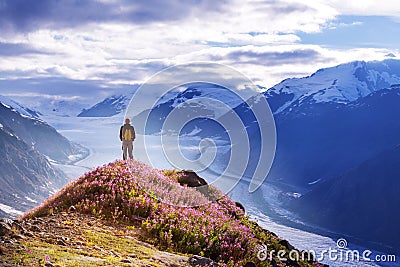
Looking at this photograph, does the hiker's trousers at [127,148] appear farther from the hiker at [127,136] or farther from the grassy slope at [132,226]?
the grassy slope at [132,226]

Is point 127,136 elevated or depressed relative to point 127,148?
elevated

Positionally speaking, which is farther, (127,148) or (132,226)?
(127,148)

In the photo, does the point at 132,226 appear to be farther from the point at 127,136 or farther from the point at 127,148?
the point at 127,148

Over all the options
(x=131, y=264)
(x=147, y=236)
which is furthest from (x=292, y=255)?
(x=131, y=264)

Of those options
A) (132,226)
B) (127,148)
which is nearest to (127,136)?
(127,148)

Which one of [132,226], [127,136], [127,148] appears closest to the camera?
[132,226]

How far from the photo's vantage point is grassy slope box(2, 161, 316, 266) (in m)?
11.8

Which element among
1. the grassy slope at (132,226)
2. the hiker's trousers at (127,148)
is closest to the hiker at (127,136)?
the hiker's trousers at (127,148)

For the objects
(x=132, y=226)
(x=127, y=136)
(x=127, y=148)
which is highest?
(x=127, y=136)

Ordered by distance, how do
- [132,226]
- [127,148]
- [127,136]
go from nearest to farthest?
1. [132,226]
2. [127,136]
3. [127,148]

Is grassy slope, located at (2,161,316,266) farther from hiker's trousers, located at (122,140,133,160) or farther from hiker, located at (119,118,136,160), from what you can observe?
hiker's trousers, located at (122,140,133,160)

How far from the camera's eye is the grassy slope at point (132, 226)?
11836 mm

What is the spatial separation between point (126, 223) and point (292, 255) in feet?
22.8

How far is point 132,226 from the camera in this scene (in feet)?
51.9
